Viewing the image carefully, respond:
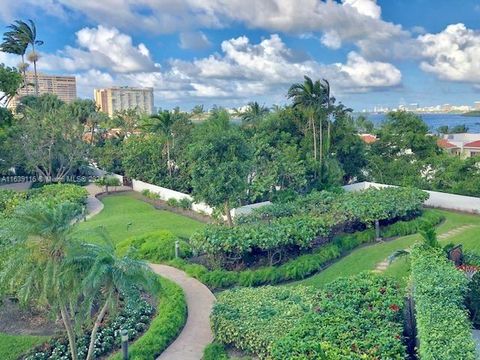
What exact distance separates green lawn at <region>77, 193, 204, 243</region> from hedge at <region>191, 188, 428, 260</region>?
3.94m

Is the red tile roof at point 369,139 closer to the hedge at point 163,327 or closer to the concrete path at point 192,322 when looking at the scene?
the concrete path at point 192,322

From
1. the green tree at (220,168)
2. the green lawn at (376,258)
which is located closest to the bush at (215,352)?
the green lawn at (376,258)

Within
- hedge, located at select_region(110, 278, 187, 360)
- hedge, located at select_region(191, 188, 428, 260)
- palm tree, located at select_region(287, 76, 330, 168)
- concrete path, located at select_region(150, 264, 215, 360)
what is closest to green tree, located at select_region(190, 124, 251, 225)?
hedge, located at select_region(191, 188, 428, 260)

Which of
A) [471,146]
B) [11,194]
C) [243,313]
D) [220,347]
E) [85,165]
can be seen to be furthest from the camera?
[471,146]

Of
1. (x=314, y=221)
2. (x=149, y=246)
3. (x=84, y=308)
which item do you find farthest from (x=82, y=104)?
(x=84, y=308)

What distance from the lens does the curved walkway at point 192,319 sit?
9.48 m

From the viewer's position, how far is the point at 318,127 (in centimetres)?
2758

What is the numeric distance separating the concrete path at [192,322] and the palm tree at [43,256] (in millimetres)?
2770

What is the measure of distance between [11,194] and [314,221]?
18.4 meters

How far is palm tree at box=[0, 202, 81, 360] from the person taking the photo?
789 cm

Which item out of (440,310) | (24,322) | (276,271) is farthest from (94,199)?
(440,310)

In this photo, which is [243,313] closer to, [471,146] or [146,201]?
[146,201]

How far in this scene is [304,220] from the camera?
52.0ft

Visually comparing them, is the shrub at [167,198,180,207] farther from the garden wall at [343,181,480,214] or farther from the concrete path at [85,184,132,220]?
the garden wall at [343,181,480,214]
